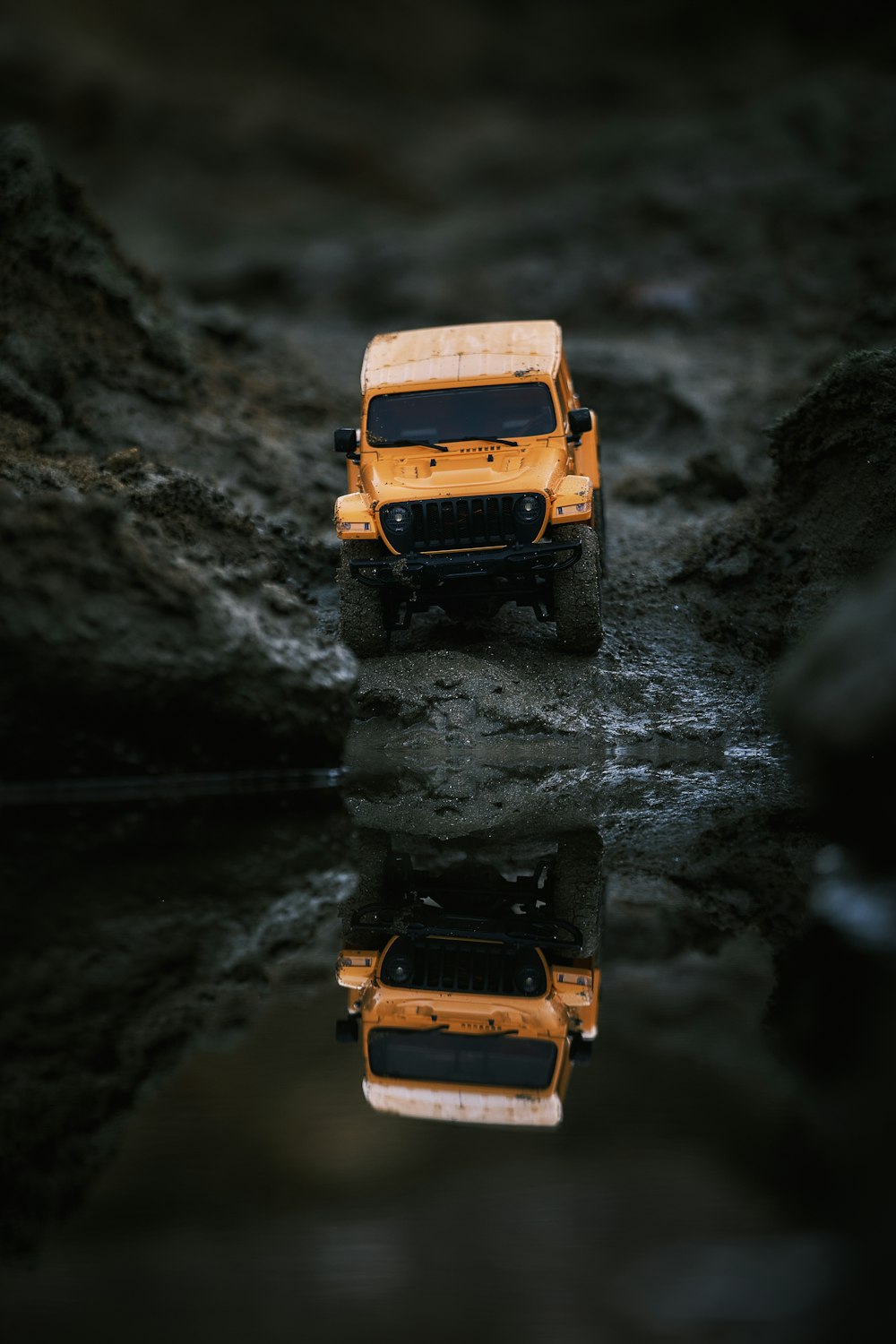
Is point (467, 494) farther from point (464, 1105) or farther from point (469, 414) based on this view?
point (464, 1105)

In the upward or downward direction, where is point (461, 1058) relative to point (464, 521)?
downward

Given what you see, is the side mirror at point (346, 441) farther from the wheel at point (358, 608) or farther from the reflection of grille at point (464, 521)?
the reflection of grille at point (464, 521)

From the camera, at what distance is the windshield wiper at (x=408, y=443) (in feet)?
32.1

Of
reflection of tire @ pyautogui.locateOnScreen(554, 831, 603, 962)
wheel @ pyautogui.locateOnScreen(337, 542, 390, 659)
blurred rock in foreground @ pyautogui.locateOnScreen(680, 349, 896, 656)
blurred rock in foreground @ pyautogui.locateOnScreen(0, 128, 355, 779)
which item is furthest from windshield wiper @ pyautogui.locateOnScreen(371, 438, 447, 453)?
reflection of tire @ pyautogui.locateOnScreen(554, 831, 603, 962)

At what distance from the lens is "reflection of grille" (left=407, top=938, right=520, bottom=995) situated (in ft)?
16.2

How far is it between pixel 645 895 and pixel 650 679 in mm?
4117

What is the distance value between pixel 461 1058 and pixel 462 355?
22.9ft

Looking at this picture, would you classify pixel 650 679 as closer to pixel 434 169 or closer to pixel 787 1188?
pixel 787 1188

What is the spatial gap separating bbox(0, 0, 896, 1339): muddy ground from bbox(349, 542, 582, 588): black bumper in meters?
0.63

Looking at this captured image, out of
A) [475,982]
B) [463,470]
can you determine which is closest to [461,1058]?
[475,982]

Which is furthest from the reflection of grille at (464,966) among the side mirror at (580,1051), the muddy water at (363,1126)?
the side mirror at (580,1051)

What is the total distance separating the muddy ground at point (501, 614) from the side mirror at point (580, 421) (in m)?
1.66

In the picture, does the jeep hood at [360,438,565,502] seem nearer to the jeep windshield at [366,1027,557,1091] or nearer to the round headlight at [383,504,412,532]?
the round headlight at [383,504,412,532]

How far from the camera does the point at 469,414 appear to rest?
32.5 feet
